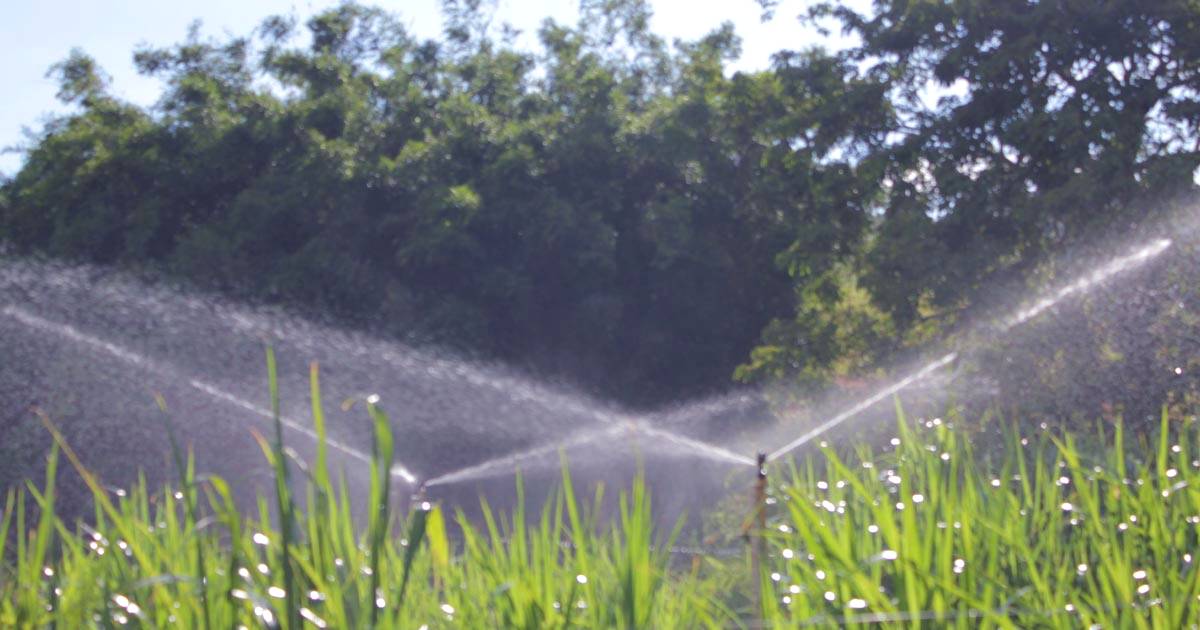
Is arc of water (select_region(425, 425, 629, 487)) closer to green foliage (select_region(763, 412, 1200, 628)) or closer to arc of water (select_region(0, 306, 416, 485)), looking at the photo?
arc of water (select_region(0, 306, 416, 485))

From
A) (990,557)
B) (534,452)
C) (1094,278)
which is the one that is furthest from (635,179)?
(990,557)

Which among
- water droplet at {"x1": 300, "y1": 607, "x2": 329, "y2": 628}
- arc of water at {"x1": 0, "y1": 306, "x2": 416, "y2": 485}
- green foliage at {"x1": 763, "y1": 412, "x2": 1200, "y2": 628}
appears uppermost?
arc of water at {"x1": 0, "y1": 306, "x2": 416, "y2": 485}

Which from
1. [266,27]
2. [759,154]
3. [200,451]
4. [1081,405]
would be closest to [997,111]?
[759,154]

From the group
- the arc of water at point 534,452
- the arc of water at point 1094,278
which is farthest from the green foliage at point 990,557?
the arc of water at point 534,452

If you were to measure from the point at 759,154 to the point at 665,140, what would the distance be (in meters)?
1.21

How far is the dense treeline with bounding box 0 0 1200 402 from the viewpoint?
1488 centimetres

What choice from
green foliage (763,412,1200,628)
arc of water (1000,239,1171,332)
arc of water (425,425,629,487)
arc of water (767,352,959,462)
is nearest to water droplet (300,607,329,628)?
green foliage (763,412,1200,628)

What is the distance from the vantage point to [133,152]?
2114 cm

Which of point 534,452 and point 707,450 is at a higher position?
point 534,452

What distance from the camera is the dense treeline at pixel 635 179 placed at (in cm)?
1488

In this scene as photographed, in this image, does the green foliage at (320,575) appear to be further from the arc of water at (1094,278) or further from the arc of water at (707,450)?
the arc of water at (1094,278)

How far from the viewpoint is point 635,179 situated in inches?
806

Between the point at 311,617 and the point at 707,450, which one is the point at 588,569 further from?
the point at 707,450

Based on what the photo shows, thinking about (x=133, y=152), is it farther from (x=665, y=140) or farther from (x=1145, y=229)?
(x=1145, y=229)
